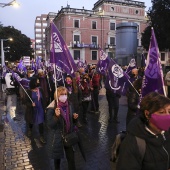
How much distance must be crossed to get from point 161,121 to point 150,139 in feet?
0.58

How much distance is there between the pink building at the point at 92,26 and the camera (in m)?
58.8

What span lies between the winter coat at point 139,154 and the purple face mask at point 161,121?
89mm

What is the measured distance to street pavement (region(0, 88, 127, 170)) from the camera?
16.8 ft

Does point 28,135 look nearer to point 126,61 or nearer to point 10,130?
point 10,130

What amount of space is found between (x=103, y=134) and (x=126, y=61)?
20.6 meters

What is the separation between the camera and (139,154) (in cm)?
210

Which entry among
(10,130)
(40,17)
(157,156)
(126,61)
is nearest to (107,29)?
(126,61)

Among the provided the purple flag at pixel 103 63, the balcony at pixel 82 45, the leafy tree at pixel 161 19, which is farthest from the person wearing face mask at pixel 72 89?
the balcony at pixel 82 45

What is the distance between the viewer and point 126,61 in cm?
2711

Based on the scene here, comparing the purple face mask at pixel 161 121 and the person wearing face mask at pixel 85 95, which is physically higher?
the purple face mask at pixel 161 121

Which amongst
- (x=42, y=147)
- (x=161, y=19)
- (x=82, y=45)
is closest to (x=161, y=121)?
(x=42, y=147)

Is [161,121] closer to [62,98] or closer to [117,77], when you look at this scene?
[62,98]

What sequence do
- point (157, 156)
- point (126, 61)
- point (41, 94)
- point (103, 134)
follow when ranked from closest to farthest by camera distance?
point (157, 156), point (41, 94), point (103, 134), point (126, 61)

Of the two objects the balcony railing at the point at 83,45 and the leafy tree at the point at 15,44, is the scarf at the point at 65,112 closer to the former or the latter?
the balcony railing at the point at 83,45
